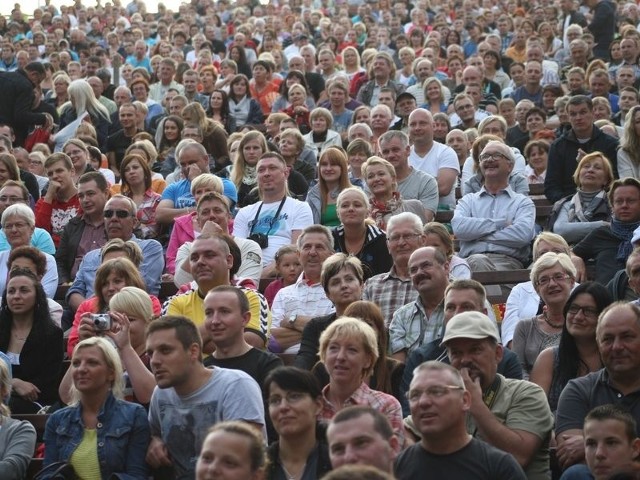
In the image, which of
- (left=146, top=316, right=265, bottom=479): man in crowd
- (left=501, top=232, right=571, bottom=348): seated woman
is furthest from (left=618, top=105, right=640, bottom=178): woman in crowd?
(left=146, top=316, right=265, bottom=479): man in crowd

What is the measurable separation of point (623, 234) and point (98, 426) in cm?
444

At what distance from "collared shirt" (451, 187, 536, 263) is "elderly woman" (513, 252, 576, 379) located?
2.44m

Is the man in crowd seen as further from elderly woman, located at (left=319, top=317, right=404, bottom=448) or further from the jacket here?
the jacket

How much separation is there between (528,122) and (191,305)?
23.1ft

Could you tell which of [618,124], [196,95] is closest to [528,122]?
[618,124]

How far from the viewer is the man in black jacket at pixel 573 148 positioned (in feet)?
39.9

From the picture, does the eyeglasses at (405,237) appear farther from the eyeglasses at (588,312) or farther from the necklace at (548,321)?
the eyeglasses at (588,312)

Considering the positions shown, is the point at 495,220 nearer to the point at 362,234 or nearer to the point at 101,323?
the point at 362,234

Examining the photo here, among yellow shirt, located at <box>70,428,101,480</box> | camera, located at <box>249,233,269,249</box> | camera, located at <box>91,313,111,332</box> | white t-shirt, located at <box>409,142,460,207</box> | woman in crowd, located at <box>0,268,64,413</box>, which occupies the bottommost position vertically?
yellow shirt, located at <box>70,428,101,480</box>

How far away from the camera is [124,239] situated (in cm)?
1069

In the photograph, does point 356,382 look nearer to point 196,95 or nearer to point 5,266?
point 5,266

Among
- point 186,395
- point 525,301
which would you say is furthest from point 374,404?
point 525,301

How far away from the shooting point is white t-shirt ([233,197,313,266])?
11008 millimetres

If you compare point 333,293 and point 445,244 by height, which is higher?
point 445,244
